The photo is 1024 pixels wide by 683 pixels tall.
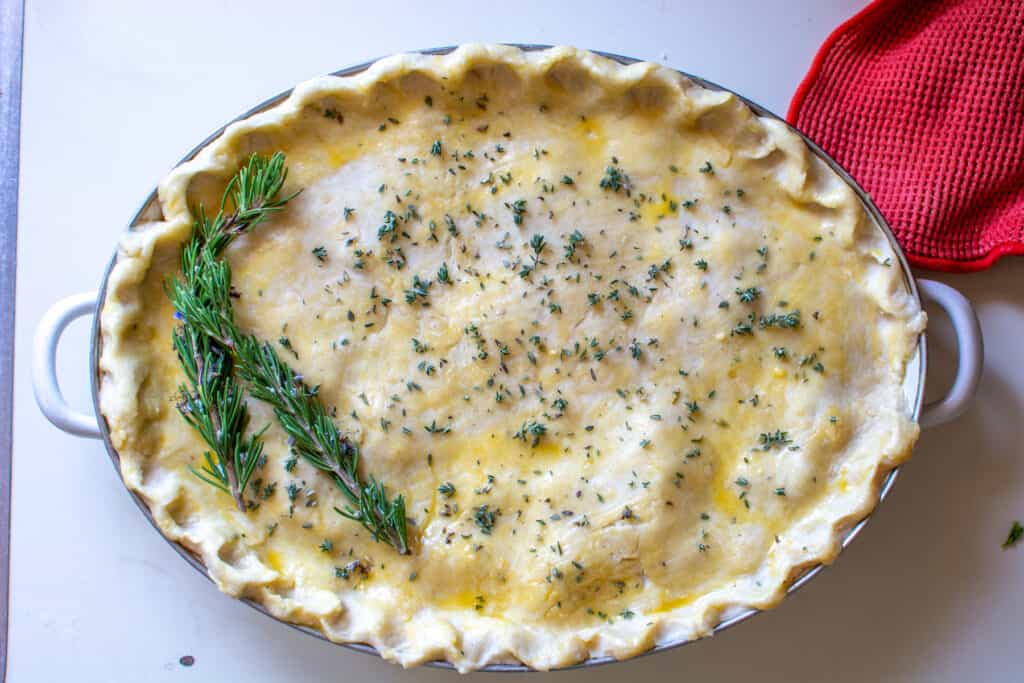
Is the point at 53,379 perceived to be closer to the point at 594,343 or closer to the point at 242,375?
the point at 242,375

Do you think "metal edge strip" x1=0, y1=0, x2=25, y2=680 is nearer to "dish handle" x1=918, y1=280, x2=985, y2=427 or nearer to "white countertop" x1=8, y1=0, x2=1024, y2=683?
"white countertop" x1=8, y1=0, x2=1024, y2=683

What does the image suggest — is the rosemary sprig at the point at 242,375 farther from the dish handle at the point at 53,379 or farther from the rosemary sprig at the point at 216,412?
the dish handle at the point at 53,379

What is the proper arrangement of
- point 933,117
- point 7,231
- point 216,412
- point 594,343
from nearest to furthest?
point 216,412, point 594,343, point 933,117, point 7,231

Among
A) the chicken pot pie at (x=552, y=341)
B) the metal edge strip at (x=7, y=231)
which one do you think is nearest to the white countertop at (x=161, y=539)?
the metal edge strip at (x=7, y=231)

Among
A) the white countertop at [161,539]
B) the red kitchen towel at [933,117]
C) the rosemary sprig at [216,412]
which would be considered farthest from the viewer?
the white countertop at [161,539]

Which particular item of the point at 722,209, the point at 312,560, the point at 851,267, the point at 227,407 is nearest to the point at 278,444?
the point at 227,407

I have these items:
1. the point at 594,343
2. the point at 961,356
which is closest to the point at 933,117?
the point at 961,356
